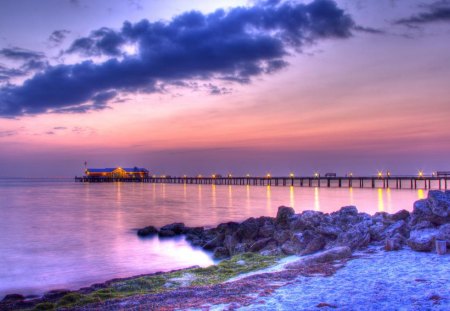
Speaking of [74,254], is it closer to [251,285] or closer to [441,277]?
[251,285]

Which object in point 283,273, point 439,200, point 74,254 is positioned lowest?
point 74,254

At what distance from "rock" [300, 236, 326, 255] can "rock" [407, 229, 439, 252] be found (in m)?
2.71

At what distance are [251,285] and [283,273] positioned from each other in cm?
130

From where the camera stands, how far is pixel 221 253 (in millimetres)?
16547

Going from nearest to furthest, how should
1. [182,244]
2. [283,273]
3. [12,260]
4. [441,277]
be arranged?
[441,277]
[283,273]
[12,260]
[182,244]

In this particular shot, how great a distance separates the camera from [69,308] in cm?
888

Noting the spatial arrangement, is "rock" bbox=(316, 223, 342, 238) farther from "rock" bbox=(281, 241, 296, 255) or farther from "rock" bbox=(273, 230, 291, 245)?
"rock" bbox=(273, 230, 291, 245)

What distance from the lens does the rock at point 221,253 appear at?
1639cm

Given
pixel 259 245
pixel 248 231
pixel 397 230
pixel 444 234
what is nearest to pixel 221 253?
pixel 248 231

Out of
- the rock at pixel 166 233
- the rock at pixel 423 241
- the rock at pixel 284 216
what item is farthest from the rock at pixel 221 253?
the rock at pixel 423 241

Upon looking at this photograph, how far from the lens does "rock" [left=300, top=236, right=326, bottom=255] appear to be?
1236 cm

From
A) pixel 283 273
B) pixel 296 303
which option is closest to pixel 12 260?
pixel 283 273

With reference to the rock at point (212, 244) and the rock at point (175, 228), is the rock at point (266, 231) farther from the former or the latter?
the rock at point (175, 228)

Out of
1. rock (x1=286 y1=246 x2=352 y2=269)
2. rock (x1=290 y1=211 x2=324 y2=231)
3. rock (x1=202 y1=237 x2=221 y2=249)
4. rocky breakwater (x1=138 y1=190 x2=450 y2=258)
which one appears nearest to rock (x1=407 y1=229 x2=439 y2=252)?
rocky breakwater (x1=138 y1=190 x2=450 y2=258)
